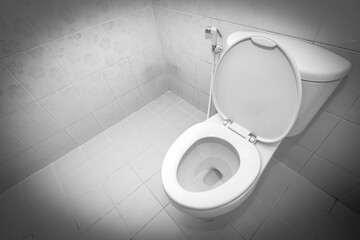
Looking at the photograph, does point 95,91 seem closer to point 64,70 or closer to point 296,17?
point 64,70

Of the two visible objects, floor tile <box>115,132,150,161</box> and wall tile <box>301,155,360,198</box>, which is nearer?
wall tile <box>301,155,360,198</box>

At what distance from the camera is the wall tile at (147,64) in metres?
1.37

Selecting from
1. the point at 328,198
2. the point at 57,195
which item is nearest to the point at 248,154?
the point at 328,198

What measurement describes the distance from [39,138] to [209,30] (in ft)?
4.15

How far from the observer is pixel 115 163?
1.29 metres

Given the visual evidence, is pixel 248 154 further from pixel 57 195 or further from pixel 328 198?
pixel 57 195

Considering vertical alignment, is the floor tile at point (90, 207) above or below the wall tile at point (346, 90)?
below

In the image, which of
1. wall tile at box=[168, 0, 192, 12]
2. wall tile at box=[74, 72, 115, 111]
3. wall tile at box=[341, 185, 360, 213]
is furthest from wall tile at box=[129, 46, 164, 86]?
wall tile at box=[341, 185, 360, 213]

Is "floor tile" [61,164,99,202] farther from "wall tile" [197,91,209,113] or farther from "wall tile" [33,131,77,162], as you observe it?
"wall tile" [197,91,209,113]

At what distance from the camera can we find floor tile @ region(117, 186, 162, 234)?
100 cm

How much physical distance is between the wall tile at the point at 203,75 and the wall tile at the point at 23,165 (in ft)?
4.12

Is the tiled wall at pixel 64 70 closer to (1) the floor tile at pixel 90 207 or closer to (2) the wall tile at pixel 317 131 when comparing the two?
(1) the floor tile at pixel 90 207

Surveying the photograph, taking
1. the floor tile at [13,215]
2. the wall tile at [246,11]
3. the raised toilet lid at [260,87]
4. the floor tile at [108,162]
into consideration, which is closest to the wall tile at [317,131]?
the raised toilet lid at [260,87]

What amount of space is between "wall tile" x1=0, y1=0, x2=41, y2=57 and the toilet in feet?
3.02
